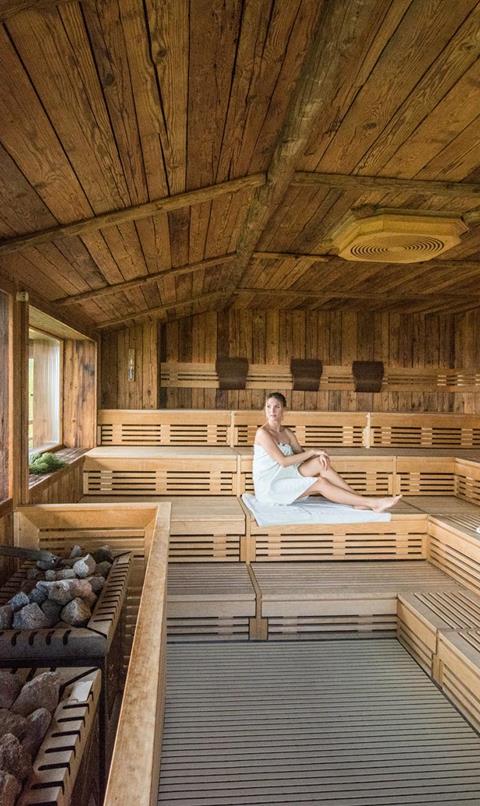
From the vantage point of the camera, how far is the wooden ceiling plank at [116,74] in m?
1.24

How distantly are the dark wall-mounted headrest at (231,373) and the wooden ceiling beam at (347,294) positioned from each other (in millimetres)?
1236

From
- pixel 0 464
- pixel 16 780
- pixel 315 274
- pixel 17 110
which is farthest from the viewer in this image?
pixel 315 274

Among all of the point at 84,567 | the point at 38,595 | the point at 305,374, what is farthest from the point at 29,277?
the point at 305,374

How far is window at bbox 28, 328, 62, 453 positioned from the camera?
5031 millimetres

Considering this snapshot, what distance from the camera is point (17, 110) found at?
1511 millimetres

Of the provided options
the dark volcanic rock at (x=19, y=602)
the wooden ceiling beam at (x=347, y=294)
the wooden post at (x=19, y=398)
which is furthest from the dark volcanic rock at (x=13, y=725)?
the wooden ceiling beam at (x=347, y=294)

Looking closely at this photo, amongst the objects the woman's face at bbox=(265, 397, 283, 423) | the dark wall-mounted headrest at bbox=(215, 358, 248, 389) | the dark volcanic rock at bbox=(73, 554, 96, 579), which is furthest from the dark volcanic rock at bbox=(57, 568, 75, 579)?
the dark wall-mounted headrest at bbox=(215, 358, 248, 389)

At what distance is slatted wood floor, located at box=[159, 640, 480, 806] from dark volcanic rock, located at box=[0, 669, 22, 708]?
0.75 meters

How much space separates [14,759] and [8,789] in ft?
0.38

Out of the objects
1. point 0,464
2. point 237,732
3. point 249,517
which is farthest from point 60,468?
point 237,732

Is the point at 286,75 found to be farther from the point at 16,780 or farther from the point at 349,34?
the point at 16,780

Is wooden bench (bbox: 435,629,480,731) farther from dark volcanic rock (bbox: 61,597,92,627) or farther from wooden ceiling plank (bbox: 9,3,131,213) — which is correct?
wooden ceiling plank (bbox: 9,3,131,213)

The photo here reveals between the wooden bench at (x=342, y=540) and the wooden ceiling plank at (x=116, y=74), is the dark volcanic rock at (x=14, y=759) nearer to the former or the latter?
the wooden ceiling plank at (x=116, y=74)

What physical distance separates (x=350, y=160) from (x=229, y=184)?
1.87 ft
